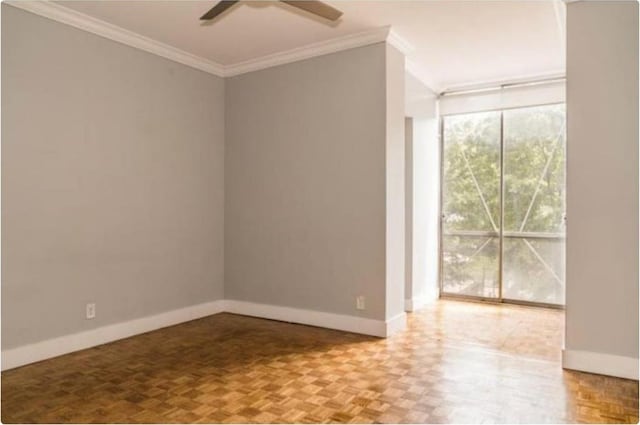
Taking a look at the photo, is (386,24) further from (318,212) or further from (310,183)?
(318,212)

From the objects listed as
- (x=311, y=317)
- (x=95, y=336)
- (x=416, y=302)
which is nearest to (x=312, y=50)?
(x=311, y=317)

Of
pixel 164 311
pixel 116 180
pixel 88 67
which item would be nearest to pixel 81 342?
pixel 164 311

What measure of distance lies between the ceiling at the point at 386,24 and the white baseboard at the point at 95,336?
2.50 m

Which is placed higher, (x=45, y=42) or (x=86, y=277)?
(x=45, y=42)

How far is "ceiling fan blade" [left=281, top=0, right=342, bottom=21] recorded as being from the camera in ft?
8.32

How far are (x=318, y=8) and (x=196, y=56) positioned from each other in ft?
7.22

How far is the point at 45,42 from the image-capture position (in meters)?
3.24

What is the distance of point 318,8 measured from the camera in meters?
2.61

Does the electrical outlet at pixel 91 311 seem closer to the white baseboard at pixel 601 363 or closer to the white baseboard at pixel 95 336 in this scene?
the white baseboard at pixel 95 336

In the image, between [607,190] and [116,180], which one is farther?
[116,180]

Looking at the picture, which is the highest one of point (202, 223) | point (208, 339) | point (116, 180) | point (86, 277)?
point (116, 180)

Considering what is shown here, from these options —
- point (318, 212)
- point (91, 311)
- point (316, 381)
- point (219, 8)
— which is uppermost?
point (219, 8)

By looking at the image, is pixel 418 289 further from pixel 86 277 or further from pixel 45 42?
pixel 45 42

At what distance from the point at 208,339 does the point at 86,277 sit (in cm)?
109
